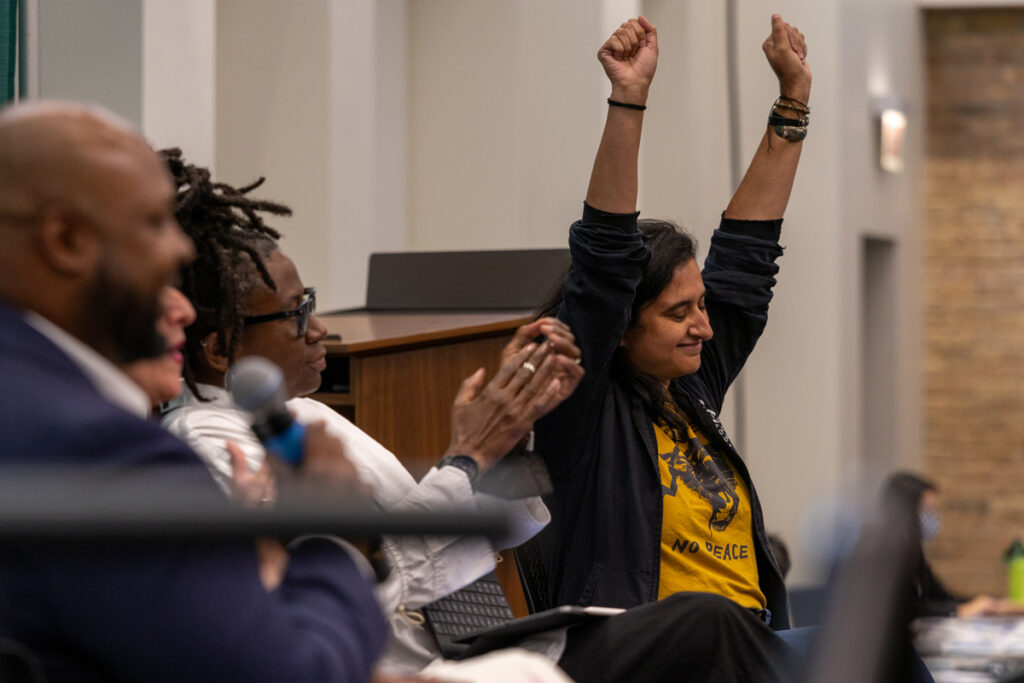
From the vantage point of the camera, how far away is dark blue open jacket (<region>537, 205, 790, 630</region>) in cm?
195

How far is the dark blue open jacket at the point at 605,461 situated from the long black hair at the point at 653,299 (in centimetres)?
3

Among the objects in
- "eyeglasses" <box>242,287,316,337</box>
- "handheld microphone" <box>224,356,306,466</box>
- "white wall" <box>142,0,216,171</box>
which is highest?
"white wall" <box>142,0,216,171</box>

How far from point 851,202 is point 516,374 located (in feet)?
15.2

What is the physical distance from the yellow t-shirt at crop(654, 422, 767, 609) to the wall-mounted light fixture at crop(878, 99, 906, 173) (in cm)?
496

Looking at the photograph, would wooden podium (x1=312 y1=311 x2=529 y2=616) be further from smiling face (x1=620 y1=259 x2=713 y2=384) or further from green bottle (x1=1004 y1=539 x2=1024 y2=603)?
green bottle (x1=1004 y1=539 x2=1024 y2=603)

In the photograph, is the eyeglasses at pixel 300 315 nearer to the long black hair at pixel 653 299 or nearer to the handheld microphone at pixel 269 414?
the long black hair at pixel 653 299

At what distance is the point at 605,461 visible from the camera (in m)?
2.03

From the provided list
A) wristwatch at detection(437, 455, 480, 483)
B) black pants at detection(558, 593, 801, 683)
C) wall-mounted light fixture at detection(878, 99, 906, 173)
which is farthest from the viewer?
wall-mounted light fixture at detection(878, 99, 906, 173)

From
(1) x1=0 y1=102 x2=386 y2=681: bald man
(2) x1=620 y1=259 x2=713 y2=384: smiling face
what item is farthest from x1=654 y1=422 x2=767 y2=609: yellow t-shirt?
(1) x1=0 y1=102 x2=386 y2=681: bald man

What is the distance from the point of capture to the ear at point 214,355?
6.19 ft

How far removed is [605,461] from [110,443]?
48.4 inches

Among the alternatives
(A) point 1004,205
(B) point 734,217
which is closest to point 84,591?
(B) point 734,217

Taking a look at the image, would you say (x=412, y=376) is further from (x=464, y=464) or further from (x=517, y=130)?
(x=517, y=130)

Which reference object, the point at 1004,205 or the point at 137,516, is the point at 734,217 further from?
the point at 1004,205
